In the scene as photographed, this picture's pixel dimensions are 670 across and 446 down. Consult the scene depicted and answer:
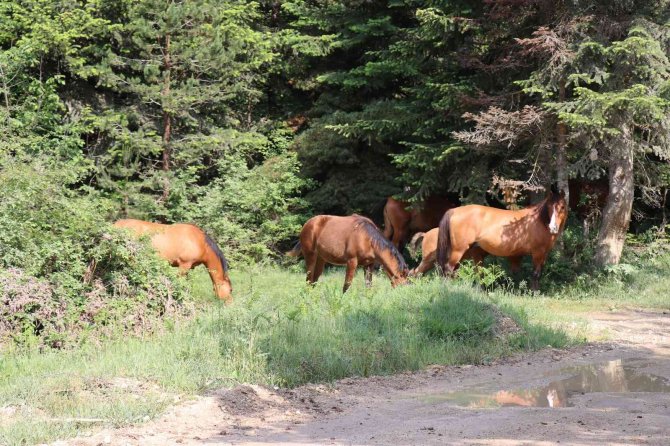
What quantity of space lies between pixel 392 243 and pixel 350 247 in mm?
1746

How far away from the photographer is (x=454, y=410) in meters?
7.75

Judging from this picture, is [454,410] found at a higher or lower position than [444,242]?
lower

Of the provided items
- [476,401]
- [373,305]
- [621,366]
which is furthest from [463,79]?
[476,401]

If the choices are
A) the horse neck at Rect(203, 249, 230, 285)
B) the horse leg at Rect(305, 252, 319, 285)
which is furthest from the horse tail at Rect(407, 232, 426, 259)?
the horse neck at Rect(203, 249, 230, 285)

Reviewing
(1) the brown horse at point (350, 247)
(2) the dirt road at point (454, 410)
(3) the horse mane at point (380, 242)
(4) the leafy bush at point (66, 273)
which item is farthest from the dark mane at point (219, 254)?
(2) the dirt road at point (454, 410)

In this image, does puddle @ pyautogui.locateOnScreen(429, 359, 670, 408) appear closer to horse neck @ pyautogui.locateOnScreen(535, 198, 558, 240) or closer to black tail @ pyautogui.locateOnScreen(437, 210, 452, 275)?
horse neck @ pyautogui.locateOnScreen(535, 198, 558, 240)

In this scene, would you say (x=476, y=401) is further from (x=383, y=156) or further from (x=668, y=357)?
(x=383, y=156)

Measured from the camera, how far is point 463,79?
18.4 meters

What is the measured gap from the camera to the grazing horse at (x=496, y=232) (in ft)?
54.5

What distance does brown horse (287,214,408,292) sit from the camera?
A: 1516cm

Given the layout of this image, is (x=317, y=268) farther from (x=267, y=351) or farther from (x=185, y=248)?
(x=267, y=351)

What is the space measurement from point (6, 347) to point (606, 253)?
11.8 meters

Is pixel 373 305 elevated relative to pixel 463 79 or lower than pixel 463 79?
lower

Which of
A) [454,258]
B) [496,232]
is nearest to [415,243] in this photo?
[454,258]
